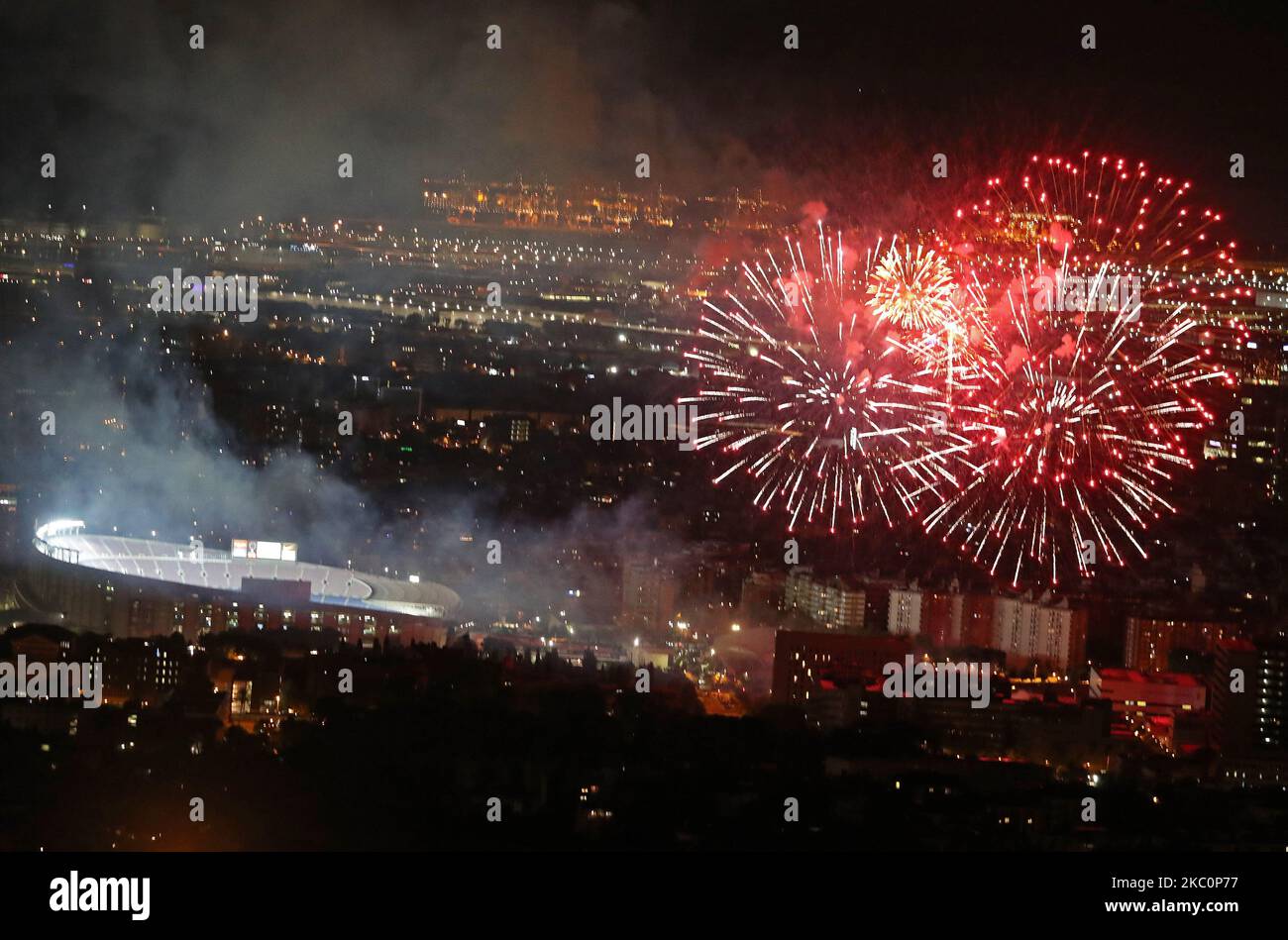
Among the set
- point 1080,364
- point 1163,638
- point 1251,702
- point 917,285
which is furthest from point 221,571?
point 1251,702

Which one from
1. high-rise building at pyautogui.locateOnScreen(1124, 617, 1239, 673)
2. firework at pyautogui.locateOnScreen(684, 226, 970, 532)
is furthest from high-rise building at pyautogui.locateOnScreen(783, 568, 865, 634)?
high-rise building at pyautogui.locateOnScreen(1124, 617, 1239, 673)

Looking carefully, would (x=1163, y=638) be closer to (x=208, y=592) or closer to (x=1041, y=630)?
(x=1041, y=630)

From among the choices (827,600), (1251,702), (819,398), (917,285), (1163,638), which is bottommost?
(1251,702)

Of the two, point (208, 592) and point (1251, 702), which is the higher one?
point (208, 592)

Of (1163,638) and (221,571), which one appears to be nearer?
(1163,638)

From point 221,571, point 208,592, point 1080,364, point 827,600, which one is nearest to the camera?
point 1080,364

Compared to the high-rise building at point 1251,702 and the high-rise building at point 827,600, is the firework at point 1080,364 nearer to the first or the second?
the high-rise building at point 827,600

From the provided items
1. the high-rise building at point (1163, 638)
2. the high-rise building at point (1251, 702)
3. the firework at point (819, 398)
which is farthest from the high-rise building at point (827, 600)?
the high-rise building at point (1251, 702)
